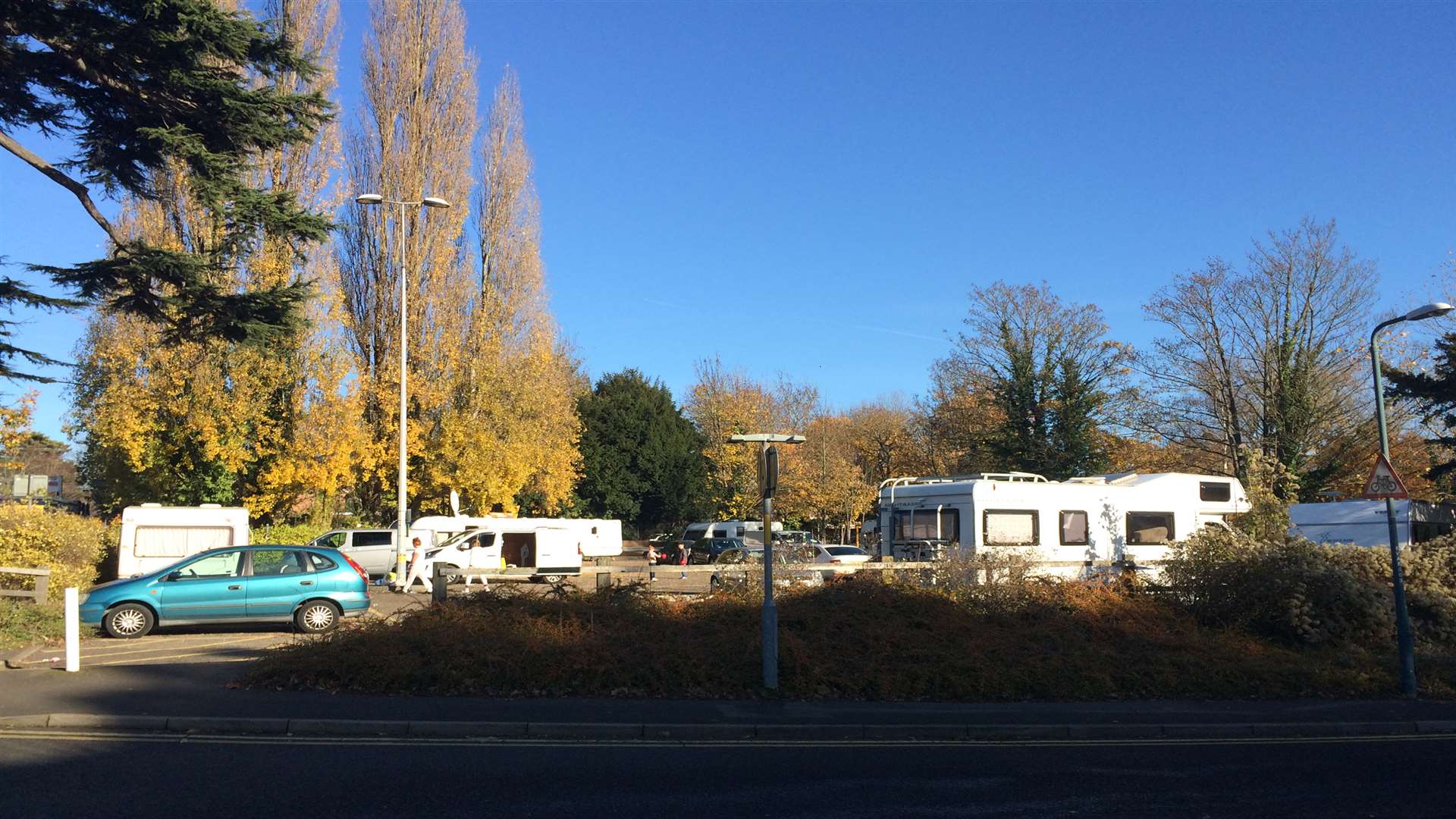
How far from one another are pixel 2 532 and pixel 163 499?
11.8 meters

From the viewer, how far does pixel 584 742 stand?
29.8ft

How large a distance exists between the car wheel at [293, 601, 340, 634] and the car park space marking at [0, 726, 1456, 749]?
7341 millimetres

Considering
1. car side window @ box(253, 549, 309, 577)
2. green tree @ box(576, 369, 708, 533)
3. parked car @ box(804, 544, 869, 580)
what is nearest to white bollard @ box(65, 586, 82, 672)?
car side window @ box(253, 549, 309, 577)

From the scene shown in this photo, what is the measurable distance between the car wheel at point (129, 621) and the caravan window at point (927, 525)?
44.8 ft

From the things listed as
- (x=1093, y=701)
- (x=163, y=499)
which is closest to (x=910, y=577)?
(x=1093, y=701)

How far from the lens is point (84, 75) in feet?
51.9

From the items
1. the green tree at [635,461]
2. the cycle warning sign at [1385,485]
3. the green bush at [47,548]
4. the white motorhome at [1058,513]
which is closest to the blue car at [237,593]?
the green bush at [47,548]

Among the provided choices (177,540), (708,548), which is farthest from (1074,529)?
(708,548)

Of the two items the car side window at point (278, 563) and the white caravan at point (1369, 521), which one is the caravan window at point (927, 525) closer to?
the white caravan at point (1369, 521)

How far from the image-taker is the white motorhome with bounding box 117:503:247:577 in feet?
75.3

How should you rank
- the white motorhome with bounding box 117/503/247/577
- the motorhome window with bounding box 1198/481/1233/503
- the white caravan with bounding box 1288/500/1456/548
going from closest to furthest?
1. the white caravan with bounding box 1288/500/1456/548
2. the motorhome window with bounding box 1198/481/1233/503
3. the white motorhome with bounding box 117/503/247/577

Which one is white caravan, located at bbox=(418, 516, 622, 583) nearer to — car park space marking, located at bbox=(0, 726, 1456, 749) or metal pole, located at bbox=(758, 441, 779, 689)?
metal pole, located at bbox=(758, 441, 779, 689)

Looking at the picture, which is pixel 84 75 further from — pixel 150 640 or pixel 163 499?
pixel 163 499

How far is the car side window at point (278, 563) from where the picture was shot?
16.2 metres
